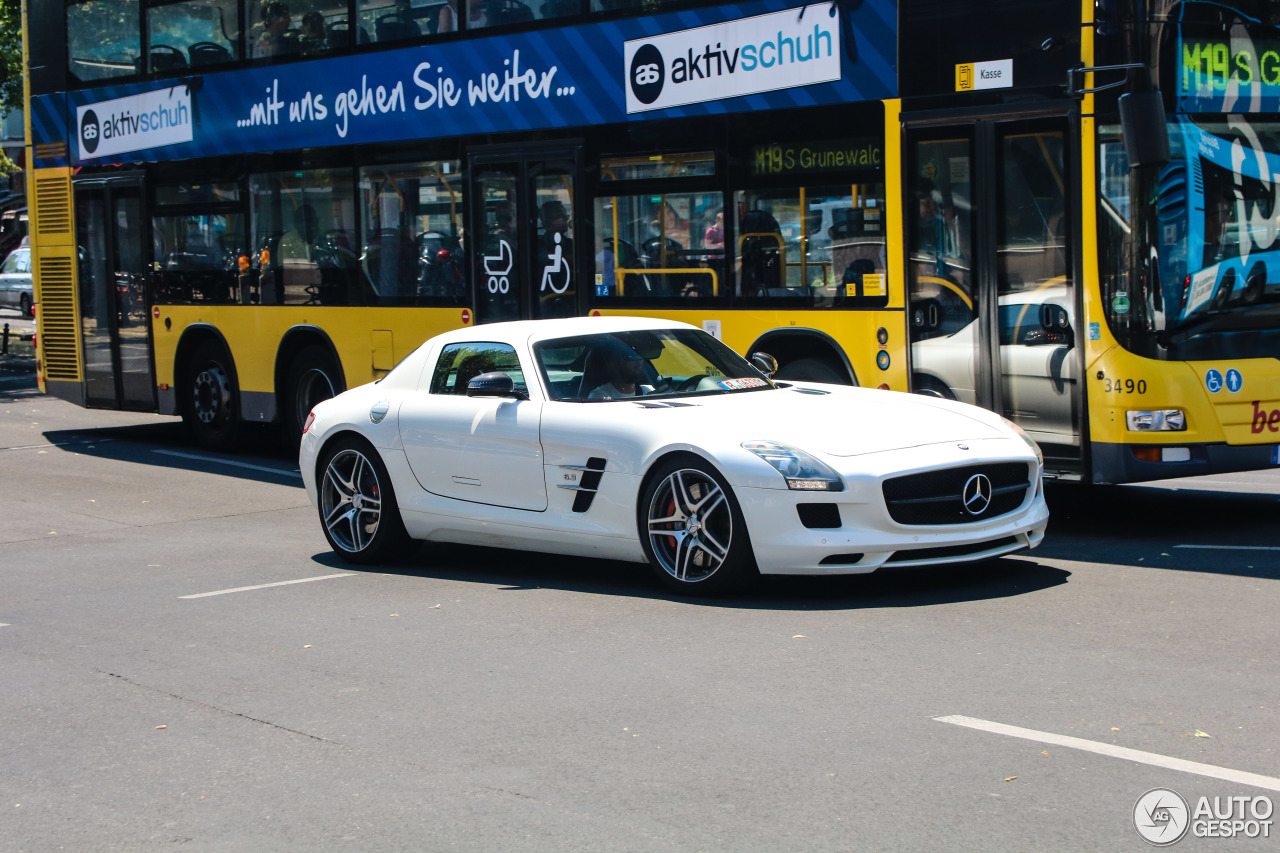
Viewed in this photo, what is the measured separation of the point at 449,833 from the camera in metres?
4.40

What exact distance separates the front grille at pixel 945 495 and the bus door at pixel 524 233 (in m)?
5.41

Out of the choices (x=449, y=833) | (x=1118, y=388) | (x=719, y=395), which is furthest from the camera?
(x=1118, y=388)

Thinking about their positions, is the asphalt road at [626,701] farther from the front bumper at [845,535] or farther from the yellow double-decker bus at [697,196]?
the yellow double-decker bus at [697,196]

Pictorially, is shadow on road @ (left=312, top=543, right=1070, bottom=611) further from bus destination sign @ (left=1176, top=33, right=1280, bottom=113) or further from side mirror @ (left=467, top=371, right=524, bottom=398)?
bus destination sign @ (left=1176, top=33, right=1280, bottom=113)

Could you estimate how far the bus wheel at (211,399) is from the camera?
52.4 feet

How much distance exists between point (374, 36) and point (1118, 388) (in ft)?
26.1

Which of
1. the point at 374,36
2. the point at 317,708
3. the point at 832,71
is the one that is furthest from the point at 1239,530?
the point at 374,36

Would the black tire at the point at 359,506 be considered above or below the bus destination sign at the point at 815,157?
below

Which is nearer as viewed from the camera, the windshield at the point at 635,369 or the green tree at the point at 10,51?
the windshield at the point at 635,369

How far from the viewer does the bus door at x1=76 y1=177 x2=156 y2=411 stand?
55.7 ft

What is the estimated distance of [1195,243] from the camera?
9.14 m

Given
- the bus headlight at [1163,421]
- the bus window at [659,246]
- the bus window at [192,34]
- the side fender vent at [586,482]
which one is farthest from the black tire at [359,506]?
the bus window at [192,34]

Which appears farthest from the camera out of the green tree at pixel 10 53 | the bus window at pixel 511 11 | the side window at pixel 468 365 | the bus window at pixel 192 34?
the green tree at pixel 10 53

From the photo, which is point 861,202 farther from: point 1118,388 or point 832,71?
point 1118,388
